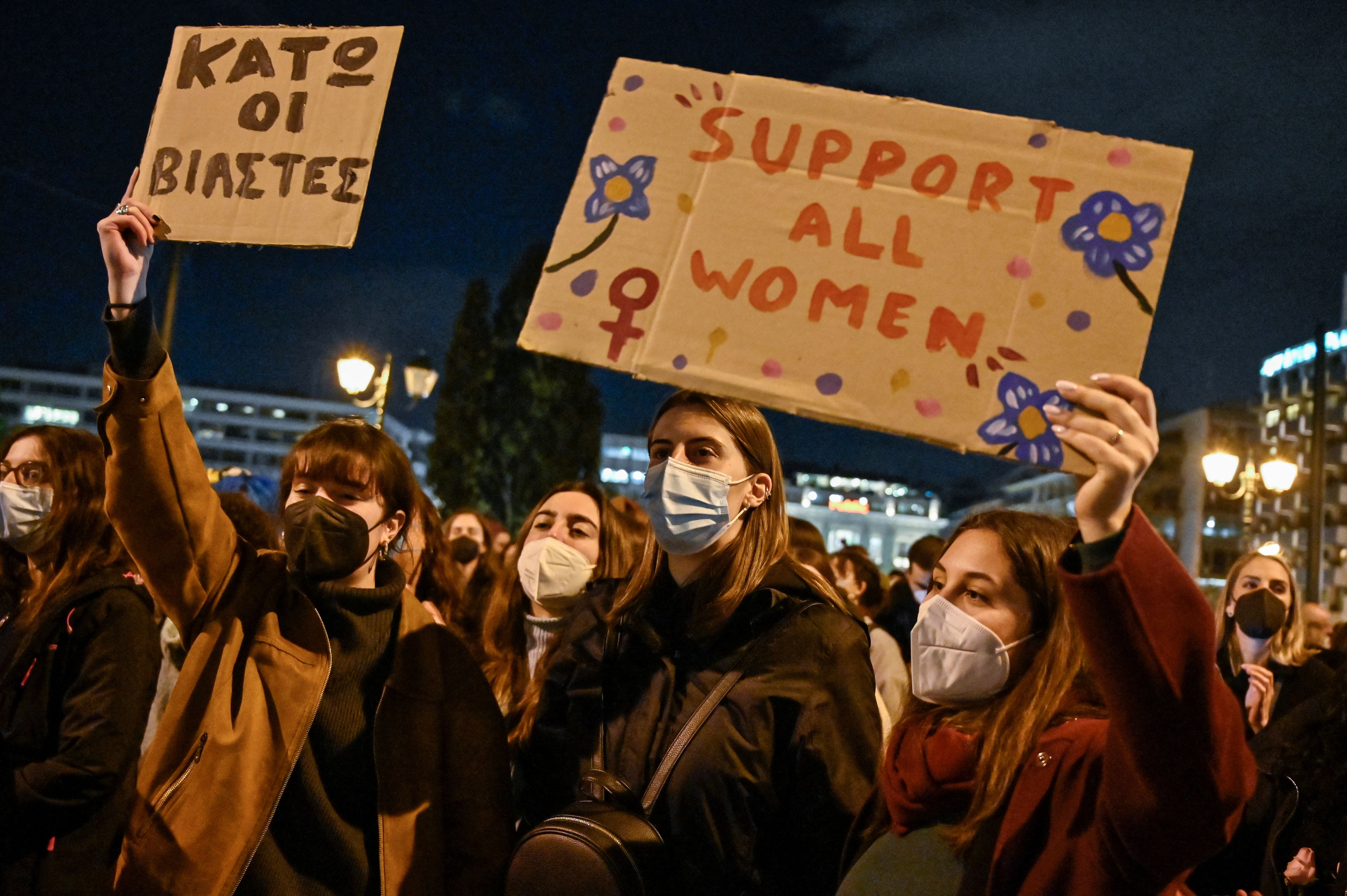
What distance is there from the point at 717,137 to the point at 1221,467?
12.8 metres

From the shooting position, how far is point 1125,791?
162 centimetres

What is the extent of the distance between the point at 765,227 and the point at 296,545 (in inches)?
57.3

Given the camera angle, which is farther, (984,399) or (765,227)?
(765,227)

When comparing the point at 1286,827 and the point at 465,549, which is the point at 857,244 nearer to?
the point at 1286,827

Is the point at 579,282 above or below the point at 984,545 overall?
above

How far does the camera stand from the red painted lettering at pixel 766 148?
8.25 ft

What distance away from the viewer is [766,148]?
255 cm

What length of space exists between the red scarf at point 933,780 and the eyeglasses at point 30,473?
9.67 ft

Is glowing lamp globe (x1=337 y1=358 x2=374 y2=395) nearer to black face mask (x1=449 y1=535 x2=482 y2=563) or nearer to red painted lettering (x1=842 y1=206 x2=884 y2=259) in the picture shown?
black face mask (x1=449 y1=535 x2=482 y2=563)

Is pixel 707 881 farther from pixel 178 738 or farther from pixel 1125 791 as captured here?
pixel 178 738

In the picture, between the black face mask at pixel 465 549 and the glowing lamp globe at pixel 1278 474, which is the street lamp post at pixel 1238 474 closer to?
the glowing lamp globe at pixel 1278 474

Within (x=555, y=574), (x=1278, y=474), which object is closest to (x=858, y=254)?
(x=555, y=574)

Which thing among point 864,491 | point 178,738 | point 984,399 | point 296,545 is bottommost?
point 178,738

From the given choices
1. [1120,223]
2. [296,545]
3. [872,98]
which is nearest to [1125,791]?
[1120,223]
